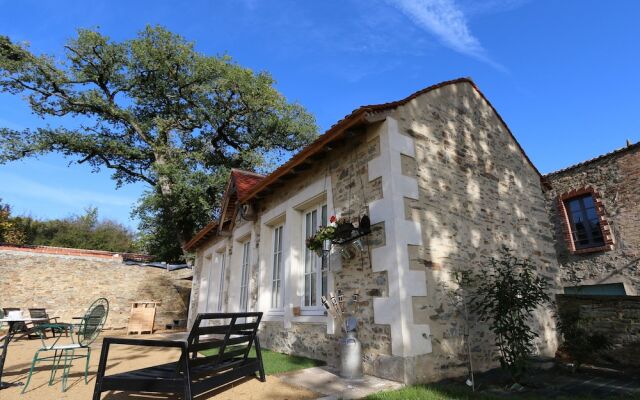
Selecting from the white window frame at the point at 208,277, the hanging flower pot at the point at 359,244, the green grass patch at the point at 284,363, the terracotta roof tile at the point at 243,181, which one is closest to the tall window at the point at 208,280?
the white window frame at the point at 208,277

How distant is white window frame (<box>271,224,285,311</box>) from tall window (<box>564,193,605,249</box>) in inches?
430

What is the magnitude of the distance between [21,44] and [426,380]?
22.8m

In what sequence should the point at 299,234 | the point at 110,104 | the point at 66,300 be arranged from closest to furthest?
the point at 299,234
the point at 66,300
the point at 110,104

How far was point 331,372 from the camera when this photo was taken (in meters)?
4.44

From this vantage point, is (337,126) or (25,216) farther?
(25,216)

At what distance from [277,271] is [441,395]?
165 inches

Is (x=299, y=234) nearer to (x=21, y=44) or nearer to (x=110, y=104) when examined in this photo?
(x=110, y=104)

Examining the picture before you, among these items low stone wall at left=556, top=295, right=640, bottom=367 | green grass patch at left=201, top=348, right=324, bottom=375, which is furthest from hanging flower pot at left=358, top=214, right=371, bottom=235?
low stone wall at left=556, top=295, right=640, bottom=367

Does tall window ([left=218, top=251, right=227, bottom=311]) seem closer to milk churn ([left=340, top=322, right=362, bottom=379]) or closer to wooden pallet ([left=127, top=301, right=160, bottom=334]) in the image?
wooden pallet ([left=127, top=301, right=160, bottom=334])

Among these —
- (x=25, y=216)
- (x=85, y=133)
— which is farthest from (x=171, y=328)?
(x=25, y=216)

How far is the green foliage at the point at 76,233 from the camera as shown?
26.6m

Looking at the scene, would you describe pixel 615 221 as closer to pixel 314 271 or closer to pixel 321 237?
pixel 314 271

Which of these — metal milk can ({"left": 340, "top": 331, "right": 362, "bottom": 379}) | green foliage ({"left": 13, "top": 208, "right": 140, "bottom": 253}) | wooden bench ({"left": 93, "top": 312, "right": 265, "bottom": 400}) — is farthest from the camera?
green foliage ({"left": 13, "top": 208, "right": 140, "bottom": 253})

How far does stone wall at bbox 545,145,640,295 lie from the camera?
33.9 ft
